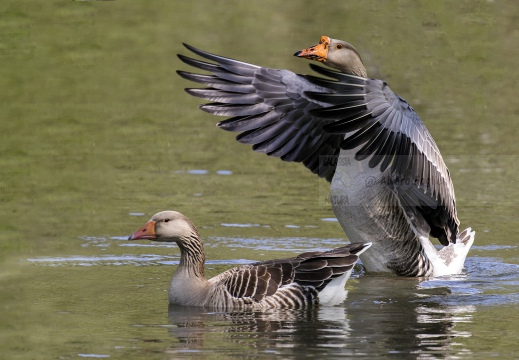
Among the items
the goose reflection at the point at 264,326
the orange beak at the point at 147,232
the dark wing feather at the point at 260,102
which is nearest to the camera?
the goose reflection at the point at 264,326

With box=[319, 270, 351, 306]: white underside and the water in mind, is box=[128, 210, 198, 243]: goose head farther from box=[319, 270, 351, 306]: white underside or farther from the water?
box=[319, 270, 351, 306]: white underside

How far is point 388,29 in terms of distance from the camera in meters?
25.5

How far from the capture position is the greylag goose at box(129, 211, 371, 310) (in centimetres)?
1017

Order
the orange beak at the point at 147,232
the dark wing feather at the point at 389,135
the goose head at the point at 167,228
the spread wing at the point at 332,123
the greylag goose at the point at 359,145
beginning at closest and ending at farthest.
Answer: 1. the dark wing feather at the point at 389,135
2. the spread wing at the point at 332,123
3. the greylag goose at the point at 359,145
4. the orange beak at the point at 147,232
5. the goose head at the point at 167,228

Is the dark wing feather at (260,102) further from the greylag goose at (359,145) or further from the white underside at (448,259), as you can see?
the white underside at (448,259)

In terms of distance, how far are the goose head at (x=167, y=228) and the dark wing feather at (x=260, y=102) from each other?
41.9 inches

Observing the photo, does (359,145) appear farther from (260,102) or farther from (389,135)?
(260,102)

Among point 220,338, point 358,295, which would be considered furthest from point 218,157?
point 220,338

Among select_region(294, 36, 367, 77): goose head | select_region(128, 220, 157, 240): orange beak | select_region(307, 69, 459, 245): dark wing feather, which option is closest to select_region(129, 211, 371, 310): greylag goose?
select_region(128, 220, 157, 240): orange beak

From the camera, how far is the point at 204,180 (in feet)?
50.5

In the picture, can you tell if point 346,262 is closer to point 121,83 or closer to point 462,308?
point 462,308

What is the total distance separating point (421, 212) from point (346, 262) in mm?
2107

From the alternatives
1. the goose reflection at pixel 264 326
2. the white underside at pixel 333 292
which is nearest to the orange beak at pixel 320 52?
the white underside at pixel 333 292

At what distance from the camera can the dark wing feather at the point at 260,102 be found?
10.8m
